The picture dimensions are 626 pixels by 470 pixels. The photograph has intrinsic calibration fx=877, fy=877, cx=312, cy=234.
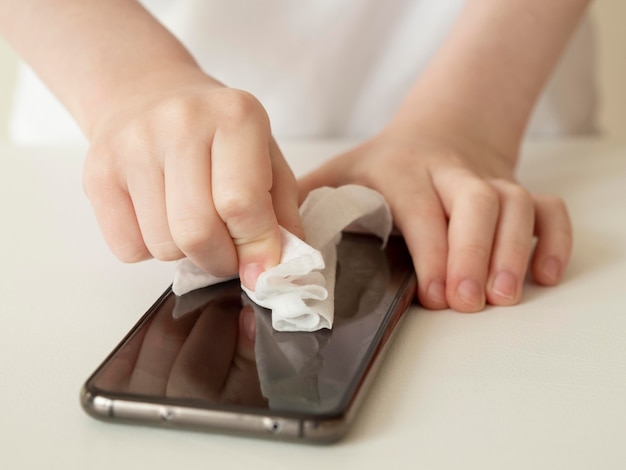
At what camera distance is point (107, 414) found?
0.34 metres

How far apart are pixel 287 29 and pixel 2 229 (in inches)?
13.0

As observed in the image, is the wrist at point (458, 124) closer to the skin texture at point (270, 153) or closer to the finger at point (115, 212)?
the skin texture at point (270, 153)

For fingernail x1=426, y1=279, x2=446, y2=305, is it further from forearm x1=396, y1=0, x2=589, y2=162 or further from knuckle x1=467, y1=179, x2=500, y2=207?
forearm x1=396, y1=0, x2=589, y2=162

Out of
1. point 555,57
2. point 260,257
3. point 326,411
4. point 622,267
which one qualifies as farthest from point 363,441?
point 555,57

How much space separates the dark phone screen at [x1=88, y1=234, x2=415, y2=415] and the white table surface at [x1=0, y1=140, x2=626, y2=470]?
15mm

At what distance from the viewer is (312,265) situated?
413 mm

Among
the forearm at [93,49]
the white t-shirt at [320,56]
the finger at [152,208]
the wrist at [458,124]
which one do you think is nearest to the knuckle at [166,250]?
the finger at [152,208]

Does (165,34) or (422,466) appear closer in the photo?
(422,466)

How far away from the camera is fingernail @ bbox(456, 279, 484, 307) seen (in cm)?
45

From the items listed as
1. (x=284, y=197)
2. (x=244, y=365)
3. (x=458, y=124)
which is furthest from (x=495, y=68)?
(x=244, y=365)

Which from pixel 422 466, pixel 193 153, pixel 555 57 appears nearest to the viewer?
pixel 422 466

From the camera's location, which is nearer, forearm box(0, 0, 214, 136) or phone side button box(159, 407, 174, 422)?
phone side button box(159, 407, 174, 422)

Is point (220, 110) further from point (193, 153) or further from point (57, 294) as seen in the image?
point (57, 294)

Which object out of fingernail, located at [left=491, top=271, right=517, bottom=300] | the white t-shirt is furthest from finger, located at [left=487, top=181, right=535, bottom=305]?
the white t-shirt
